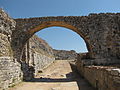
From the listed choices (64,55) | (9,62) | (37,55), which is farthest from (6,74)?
(64,55)

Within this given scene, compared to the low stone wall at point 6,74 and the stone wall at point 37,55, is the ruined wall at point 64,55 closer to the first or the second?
the stone wall at point 37,55

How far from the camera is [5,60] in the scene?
8.07 meters

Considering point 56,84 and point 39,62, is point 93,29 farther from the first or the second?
point 39,62

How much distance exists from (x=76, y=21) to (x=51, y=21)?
2.25m

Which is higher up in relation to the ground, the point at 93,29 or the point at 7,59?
the point at 93,29

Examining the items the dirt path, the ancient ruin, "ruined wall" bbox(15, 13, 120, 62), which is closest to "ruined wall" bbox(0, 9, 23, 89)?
the ancient ruin

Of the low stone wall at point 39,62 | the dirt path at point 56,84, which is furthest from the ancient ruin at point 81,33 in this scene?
the low stone wall at point 39,62

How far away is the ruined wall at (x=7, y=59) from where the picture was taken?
24.8 feet

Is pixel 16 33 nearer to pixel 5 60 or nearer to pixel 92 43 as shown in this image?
pixel 5 60

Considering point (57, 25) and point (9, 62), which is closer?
point (9, 62)

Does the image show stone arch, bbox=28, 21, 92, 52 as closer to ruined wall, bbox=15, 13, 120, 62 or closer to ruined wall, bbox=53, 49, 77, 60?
ruined wall, bbox=15, 13, 120, 62

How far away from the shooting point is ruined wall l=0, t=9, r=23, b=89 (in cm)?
755

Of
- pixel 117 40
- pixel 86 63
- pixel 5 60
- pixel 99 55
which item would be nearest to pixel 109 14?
pixel 117 40

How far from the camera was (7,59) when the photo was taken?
→ 8.43 meters
